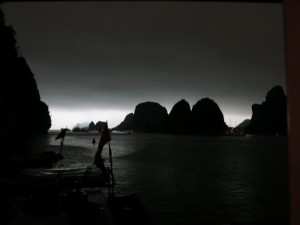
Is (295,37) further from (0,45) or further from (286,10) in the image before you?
(0,45)

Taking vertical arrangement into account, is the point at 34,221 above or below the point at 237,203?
above

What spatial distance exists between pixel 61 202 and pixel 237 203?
1995 cm

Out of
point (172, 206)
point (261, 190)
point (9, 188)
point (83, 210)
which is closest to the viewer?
point (83, 210)

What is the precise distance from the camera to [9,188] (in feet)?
66.2

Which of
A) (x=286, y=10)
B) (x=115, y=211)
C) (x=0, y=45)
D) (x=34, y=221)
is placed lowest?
(x=115, y=211)

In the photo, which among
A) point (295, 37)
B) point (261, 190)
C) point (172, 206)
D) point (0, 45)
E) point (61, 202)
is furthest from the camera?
point (0, 45)

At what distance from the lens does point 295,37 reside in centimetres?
222

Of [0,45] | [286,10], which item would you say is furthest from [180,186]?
[0,45]

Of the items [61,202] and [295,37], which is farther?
[61,202]

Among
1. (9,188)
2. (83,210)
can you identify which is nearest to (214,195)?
(9,188)

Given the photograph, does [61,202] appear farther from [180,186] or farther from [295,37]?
[180,186]

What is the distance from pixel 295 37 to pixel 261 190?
35902 mm

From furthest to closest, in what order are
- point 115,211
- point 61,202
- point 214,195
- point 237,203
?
point 214,195 < point 237,203 < point 115,211 < point 61,202

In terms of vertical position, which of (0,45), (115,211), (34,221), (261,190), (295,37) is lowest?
(261,190)
